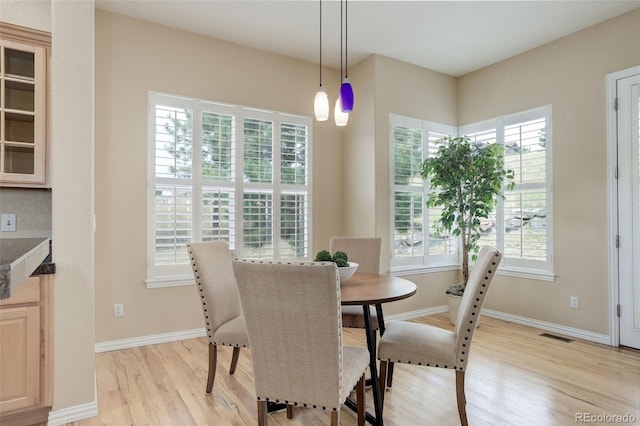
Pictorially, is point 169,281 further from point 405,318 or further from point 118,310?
point 405,318

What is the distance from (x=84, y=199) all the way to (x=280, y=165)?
2242 mm

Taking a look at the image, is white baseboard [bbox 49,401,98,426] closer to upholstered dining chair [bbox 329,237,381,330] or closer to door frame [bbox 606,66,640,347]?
upholstered dining chair [bbox 329,237,381,330]

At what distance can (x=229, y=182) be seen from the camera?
12.6 feet

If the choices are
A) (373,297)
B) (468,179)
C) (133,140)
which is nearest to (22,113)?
(133,140)

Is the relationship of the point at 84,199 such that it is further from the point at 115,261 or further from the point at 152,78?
the point at 152,78

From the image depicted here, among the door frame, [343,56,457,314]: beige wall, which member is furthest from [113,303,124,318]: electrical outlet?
the door frame

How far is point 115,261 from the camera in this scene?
3.32 meters

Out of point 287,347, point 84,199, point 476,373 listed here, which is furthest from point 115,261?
point 476,373

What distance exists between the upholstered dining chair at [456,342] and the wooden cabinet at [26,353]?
1944mm

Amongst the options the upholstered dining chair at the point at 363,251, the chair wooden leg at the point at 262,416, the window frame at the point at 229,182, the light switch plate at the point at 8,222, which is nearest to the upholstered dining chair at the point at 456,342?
the chair wooden leg at the point at 262,416

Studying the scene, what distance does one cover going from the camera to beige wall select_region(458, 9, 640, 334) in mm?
3486

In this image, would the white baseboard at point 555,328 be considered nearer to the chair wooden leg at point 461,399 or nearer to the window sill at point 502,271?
the window sill at point 502,271

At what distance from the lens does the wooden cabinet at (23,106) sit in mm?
2285

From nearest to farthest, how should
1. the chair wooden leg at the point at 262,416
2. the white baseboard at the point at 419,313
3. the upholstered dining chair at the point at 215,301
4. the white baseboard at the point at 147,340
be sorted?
the chair wooden leg at the point at 262,416 → the upholstered dining chair at the point at 215,301 → the white baseboard at the point at 147,340 → the white baseboard at the point at 419,313
